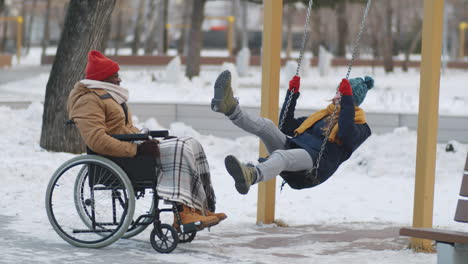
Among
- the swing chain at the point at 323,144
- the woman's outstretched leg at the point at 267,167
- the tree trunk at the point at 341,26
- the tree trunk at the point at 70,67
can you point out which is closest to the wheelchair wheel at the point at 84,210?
the woman's outstretched leg at the point at 267,167

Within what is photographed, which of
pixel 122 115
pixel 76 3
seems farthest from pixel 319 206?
pixel 76 3

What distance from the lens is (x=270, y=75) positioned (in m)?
8.09

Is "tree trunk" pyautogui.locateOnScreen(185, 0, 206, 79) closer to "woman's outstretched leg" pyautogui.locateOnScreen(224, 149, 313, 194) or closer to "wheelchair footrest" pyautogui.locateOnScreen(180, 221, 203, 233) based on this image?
"woman's outstretched leg" pyautogui.locateOnScreen(224, 149, 313, 194)

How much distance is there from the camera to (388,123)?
1280cm

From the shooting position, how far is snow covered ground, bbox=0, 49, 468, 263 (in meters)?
6.64

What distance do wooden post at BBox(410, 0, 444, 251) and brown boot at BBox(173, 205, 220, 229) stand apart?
4.86 ft

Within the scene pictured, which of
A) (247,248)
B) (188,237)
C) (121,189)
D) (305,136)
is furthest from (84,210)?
(305,136)

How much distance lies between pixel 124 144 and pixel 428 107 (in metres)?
2.15

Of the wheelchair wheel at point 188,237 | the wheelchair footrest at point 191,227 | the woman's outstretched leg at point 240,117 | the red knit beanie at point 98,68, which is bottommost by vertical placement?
the wheelchair wheel at point 188,237

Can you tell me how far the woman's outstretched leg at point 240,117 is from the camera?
21.8ft

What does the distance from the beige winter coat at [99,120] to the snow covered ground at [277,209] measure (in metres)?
0.70

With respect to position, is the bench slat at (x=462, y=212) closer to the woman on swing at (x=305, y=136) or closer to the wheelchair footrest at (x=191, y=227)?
the woman on swing at (x=305, y=136)

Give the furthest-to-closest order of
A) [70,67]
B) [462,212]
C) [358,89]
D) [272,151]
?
[70,67] → [358,89] → [272,151] → [462,212]

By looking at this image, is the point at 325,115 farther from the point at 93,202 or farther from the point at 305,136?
the point at 93,202
